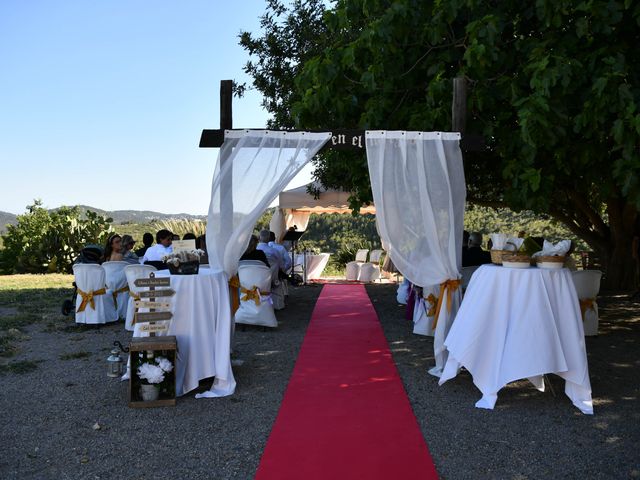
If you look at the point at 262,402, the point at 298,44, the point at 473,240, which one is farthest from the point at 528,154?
the point at 298,44

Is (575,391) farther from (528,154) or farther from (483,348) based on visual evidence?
(528,154)

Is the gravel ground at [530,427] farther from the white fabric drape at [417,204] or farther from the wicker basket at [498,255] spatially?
the wicker basket at [498,255]

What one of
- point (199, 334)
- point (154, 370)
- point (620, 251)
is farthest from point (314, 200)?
point (154, 370)

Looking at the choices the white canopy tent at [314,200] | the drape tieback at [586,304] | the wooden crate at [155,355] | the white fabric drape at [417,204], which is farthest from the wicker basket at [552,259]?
the white canopy tent at [314,200]

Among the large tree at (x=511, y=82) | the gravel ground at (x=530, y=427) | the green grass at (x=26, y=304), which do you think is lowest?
the green grass at (x=26, y=304)

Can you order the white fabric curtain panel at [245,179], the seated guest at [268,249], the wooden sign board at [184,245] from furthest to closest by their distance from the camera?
1. the seated guest at [268,249]
2. the white fabric curtain panel at [245,179]
3. the wooden sign board at [184,245]

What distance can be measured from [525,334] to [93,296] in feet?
18.6

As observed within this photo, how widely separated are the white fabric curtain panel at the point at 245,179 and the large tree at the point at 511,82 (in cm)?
108

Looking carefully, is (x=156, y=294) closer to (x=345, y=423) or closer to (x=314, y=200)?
(x=345, y=423)

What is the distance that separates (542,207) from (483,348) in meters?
1.70

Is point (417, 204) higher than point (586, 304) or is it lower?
higher

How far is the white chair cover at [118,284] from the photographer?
7.70m

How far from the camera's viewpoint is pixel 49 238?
56.9ft

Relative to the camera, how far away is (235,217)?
5105 millimetres
